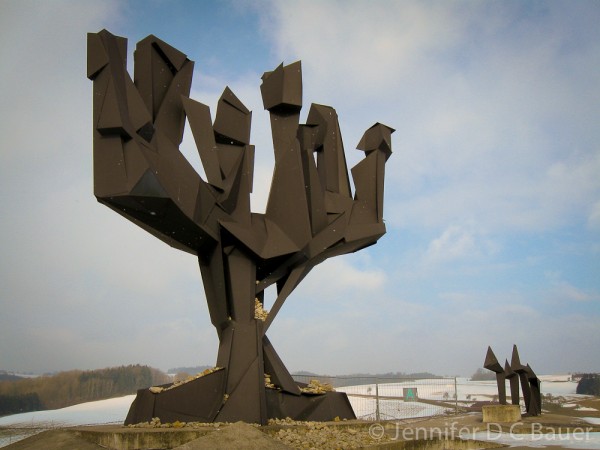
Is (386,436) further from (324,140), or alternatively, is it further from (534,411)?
(534,411)

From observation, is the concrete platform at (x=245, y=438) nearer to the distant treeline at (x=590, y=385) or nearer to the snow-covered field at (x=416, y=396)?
the snow-covered field at (x=416, y=396)

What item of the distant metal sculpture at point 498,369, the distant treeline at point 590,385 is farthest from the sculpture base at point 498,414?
the distant treeline at point 590,385

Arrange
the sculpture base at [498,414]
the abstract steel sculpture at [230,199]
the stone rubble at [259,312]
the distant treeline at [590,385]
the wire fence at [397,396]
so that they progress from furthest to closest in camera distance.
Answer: the distant treeline at [590,385] < the wire fence at [397,396] < the sculpture base at [498,414] < the stone rubble at [259,312] < the abstract steel sculpture at [230,199]

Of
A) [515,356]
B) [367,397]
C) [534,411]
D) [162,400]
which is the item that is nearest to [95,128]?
[162,400]

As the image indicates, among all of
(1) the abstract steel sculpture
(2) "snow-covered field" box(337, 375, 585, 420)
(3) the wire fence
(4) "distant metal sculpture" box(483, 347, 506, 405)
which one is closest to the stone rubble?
(1) the abstract steel sculpture

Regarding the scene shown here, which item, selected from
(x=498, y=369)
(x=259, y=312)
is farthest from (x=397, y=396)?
(x=259, y=312)

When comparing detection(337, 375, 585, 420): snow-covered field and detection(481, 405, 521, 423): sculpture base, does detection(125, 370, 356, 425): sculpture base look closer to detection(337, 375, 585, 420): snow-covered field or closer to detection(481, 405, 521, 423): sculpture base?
detection(337, 375, 585, 420): snow-covered field

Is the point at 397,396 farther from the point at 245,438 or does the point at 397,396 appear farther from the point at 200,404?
the point at 245,438

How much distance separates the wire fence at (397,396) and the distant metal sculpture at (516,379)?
216 centimetres

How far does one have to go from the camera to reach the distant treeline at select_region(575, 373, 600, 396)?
26.4 meters

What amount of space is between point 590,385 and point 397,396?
15.1 m

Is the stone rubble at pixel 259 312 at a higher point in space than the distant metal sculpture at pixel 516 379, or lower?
higher

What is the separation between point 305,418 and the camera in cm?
952

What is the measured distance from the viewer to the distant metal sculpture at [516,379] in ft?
53.9
